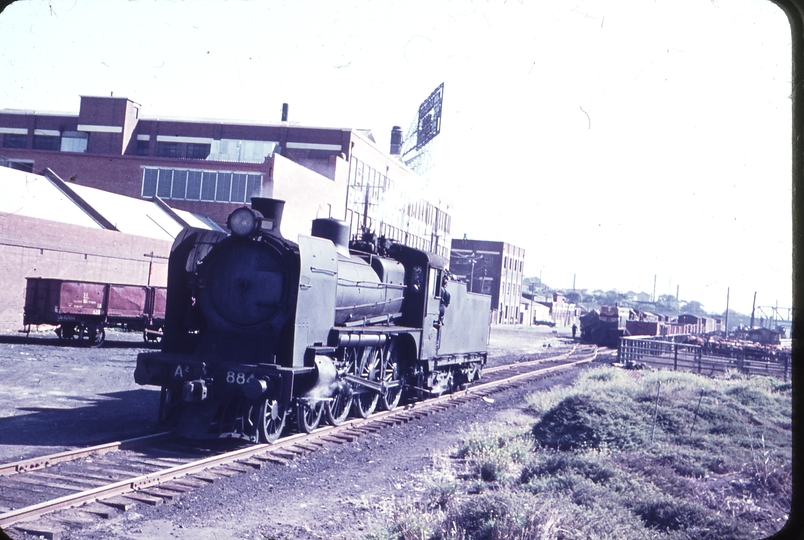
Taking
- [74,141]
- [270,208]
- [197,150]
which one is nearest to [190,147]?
[197,150]

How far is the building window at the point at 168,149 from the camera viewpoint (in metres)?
49.9

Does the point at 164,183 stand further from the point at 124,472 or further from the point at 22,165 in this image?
the point at 124,472

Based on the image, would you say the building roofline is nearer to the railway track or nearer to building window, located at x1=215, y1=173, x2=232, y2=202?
building window, located at x1=215, y1=173, x2=232, y2=202

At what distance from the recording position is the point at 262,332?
948 centimetres

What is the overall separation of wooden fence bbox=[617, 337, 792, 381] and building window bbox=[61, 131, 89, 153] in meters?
43.4

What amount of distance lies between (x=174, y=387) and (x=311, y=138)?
4108 cm

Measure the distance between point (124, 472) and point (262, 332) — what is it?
9.05ft

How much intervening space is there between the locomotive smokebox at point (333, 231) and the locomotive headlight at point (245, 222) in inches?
77.9

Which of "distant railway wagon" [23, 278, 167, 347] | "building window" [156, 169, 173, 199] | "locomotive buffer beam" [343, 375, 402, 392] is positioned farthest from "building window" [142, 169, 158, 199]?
"locomotive buffer beam" [343, 375, 402, 392]

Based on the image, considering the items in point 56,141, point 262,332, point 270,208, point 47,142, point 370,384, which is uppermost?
point 56,141

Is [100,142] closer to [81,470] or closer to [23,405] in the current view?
[23,405]

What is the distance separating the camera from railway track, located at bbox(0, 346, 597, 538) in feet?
20.0

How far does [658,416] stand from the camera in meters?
11.9

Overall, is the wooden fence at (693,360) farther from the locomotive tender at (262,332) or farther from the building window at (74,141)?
the building window at (74,141)
